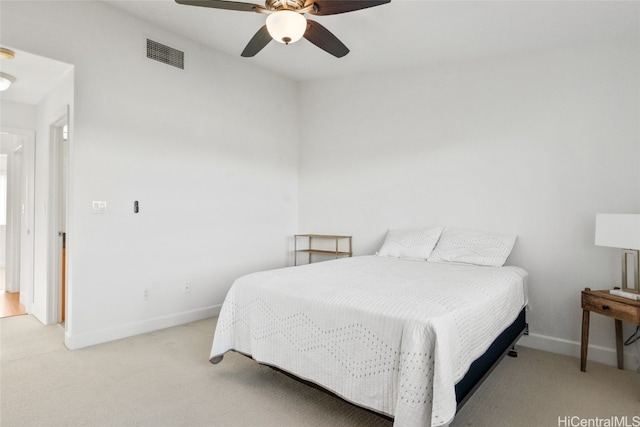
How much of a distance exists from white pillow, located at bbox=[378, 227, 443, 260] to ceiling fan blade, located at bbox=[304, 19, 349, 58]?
1.90 meters

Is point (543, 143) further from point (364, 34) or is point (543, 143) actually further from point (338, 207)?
point (338, 207)

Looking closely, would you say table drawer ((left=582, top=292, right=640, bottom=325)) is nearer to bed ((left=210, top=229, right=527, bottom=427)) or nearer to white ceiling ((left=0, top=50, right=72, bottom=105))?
bed ((left=210, top=229, right=527, bottom=427))

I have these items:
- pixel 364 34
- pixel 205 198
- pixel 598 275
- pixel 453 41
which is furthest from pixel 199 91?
pixel 598 275

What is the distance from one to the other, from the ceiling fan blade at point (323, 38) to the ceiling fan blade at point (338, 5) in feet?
0.30

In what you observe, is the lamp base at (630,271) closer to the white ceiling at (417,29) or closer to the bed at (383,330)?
the bed at (383,330)

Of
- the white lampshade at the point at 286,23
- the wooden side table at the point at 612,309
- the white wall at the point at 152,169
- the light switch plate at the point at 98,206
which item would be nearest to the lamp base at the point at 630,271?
the wooden side table at the point at 612,309

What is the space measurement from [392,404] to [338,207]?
3.04 m

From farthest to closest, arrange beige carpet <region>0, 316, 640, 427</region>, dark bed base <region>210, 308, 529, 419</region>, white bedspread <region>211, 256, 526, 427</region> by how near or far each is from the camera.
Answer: beige carpet <region>0, 316, 640, 427</region>
dark bed base <region>210, 308, 529, 419</region>
white bedspread <region>211, 256, 526, 427</region>

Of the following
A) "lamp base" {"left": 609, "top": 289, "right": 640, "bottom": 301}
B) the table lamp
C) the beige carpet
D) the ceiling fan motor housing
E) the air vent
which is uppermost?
the air vent

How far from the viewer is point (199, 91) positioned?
12.3 ft

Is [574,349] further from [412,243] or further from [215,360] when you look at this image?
[215,360]

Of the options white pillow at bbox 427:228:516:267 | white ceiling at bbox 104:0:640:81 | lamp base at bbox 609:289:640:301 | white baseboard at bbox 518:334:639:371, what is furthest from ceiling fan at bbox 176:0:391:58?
white baseboard at bbox 518:334:639:371

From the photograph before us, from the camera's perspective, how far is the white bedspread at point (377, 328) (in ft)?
5.19

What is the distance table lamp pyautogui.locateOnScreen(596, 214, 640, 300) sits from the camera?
8.07 feet
